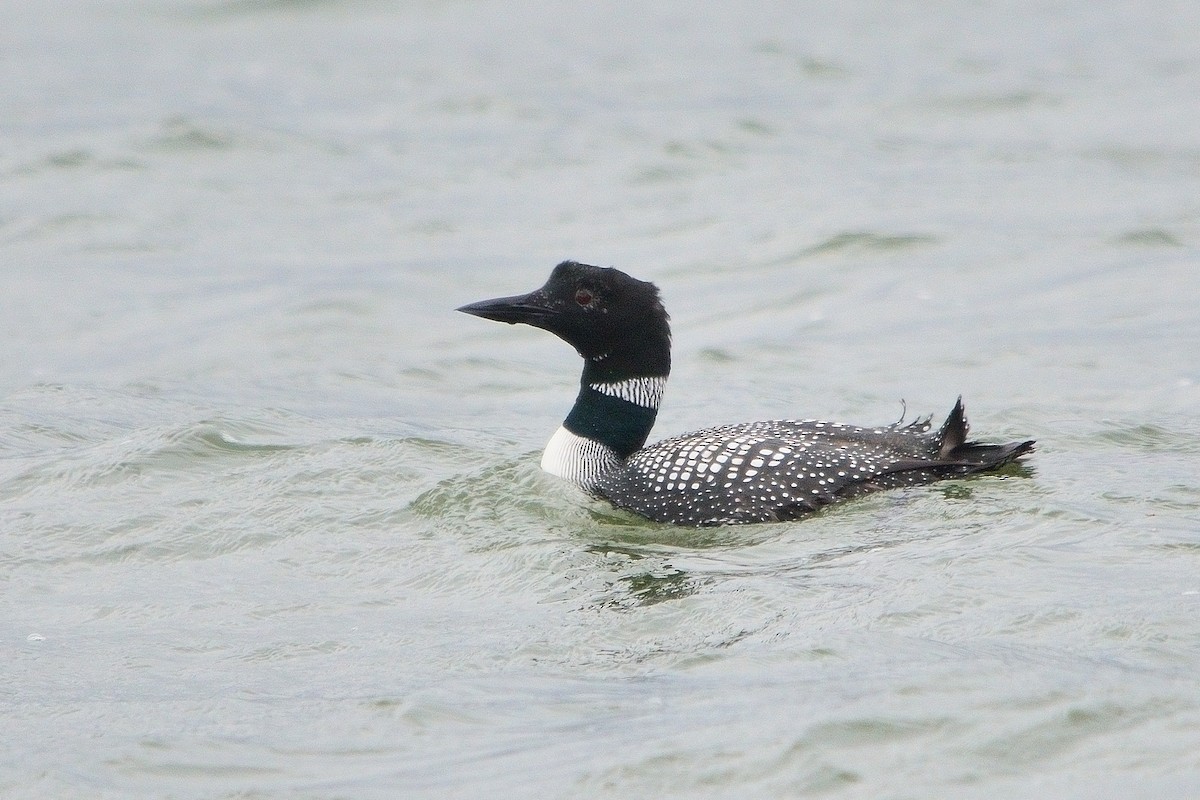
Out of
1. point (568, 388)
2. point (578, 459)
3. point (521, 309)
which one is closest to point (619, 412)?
point (578, 459)

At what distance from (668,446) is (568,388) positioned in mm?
2577

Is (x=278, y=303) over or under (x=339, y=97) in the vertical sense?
under

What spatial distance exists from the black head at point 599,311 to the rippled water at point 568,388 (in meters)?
0.65

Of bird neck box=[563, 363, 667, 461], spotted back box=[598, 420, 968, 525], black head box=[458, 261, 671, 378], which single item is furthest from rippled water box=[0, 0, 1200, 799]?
black head box=[458, 261, 671, 378]

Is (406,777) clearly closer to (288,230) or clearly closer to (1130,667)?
(1130,667)

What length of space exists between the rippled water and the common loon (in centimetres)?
11

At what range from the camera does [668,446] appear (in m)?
6.50

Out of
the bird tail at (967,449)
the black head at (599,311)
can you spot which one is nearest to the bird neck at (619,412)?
the black head at (599,311)

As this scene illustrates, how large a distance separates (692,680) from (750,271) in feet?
22.5

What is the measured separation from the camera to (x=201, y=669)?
4934 millimetres

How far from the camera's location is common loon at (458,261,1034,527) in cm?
609

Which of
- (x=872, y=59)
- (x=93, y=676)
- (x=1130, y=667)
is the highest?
(x=872, y=59)

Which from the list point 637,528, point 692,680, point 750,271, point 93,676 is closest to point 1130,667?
point 692,680

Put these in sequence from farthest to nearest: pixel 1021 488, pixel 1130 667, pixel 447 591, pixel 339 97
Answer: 1. pixel 339 97
2. pixel 1021 488
3. pixel 447 591
4. pixel 1130 667
